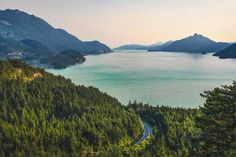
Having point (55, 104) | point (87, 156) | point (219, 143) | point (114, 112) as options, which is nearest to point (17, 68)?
point (55, 104)

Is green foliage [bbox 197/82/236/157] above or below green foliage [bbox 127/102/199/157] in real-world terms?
above

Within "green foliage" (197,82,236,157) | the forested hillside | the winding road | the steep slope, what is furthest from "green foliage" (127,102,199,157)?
"green foliage" (197,82,236,157)

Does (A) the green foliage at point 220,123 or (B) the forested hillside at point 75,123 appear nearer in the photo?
(A) the green foliage at point 220,123

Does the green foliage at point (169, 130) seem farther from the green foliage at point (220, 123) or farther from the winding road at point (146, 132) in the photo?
the green foliage at point (220, 123)

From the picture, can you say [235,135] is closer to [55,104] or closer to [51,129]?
[51,129]

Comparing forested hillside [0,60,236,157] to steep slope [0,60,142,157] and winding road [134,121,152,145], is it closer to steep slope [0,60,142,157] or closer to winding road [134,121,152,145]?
steep slope [0,60,142,157]

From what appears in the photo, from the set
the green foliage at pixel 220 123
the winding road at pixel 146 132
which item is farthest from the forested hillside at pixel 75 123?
the green foliage at pixel 220 123

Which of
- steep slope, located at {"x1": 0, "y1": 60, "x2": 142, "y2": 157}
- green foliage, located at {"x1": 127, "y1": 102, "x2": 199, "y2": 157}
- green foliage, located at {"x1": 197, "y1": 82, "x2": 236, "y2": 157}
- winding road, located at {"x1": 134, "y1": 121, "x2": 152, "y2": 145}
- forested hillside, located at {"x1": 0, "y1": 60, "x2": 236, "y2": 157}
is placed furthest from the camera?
winding road, located at {"x1": 134, "y1": 121, "x2": 152, "y2": 145}
